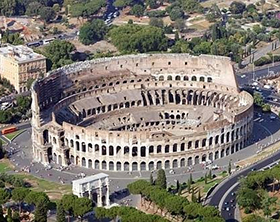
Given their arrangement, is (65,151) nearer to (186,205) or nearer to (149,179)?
(149,179)

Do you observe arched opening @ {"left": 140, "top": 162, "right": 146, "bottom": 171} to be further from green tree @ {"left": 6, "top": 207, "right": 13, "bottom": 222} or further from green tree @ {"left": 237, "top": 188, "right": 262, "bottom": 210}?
→ green tree @ {"left": 6, "top": 207, "right": 13, "bottom": 222}

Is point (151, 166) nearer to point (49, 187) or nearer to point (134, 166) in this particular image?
point (134, 166)

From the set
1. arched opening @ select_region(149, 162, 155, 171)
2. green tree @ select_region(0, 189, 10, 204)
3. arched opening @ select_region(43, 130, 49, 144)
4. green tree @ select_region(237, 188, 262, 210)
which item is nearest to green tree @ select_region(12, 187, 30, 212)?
green tree @ select_region(0, 189, 10, 204)

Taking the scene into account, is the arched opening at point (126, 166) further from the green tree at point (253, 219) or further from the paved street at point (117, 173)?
the green tree at point (253, 219)

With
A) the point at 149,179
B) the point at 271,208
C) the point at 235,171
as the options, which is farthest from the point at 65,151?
the point at 271,208

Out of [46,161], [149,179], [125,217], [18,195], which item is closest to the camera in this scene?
[125,217]

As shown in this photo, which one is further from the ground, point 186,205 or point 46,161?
point 186,205

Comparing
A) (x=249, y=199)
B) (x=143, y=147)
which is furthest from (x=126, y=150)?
(x=249, y=199)
